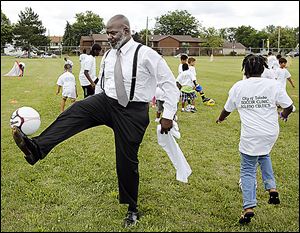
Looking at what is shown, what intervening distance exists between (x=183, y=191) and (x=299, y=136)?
435 cm

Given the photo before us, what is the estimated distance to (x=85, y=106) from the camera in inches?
158

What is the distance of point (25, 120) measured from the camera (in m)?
4.19

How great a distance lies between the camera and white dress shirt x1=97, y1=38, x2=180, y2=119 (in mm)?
3707

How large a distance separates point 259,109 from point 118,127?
58.3 inches

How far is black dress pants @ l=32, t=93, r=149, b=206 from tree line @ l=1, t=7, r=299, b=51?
35504mm

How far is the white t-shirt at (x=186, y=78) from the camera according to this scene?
10930 mm

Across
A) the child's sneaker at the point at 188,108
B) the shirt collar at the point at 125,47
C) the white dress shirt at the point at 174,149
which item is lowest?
the child's sneaker at the point at 188,108

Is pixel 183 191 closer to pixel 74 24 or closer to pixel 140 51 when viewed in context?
pixel 140 51

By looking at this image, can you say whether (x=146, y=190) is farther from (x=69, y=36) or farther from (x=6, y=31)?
(x=69, y=36)

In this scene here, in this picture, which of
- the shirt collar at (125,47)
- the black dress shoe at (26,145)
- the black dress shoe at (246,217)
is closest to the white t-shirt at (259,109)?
the black dress shoe at (246,217)

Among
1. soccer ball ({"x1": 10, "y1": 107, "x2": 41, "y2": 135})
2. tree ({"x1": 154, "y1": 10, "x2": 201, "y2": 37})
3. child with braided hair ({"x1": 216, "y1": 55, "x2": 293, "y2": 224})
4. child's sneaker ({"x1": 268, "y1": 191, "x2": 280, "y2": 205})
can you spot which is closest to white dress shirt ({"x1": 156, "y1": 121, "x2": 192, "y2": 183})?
child with braided hair ({"x1": 216, "y1": 55, "x2": 293, "y2": 224})

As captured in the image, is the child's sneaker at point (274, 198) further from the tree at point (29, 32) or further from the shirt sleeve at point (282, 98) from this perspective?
the tree at point (29, 32)

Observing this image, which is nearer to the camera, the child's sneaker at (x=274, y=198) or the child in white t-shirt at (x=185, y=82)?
the child's sneaker at (x=274, y=198)

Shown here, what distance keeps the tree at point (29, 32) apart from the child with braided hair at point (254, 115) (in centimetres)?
6083
